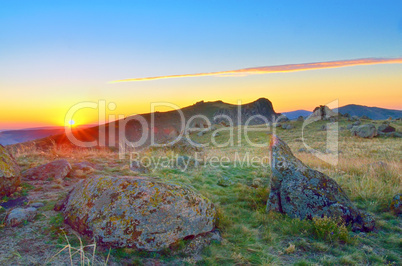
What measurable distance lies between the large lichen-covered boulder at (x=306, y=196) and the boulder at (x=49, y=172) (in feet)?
21.3

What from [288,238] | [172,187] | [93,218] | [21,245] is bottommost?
[288,238]

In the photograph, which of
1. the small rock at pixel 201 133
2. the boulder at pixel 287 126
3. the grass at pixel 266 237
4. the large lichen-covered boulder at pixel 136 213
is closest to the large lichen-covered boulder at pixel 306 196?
the grass at pixel 266 237

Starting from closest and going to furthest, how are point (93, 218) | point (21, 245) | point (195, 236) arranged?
1. point (21, 245)
2. point (93, 218)
3. point (195, 236)

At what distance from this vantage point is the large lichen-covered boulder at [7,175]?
6.21 metres

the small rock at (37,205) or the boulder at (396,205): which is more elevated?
the small rock at (37,205)

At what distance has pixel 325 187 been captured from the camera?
622 cm

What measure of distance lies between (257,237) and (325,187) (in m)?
2.21

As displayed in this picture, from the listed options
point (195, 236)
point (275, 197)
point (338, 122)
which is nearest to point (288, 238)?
point (275, 197)

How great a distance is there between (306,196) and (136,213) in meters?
3.95

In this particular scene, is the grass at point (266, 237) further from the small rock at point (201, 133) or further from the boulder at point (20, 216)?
the small rock at point (201, 133)

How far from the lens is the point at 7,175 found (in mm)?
6328

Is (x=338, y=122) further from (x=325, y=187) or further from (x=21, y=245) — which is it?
(x=21, y=245)

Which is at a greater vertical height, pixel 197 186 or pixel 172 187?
pixel 172 187

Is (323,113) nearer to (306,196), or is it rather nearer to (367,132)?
(367,132)
